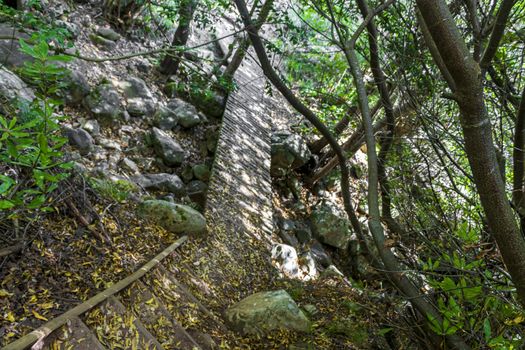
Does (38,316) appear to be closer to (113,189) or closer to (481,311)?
(113,189)

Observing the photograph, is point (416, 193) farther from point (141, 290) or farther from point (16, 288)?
point (16, 288)

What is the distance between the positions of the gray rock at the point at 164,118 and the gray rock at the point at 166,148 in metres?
0.35

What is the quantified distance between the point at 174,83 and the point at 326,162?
3.38m

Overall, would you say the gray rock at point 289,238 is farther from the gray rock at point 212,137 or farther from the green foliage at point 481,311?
the green foliage at point 481,311

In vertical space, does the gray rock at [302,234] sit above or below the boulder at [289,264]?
below

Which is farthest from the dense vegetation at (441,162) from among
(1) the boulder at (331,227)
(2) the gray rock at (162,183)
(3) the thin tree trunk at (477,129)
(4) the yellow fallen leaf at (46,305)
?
(1) the boulder at (331,227)

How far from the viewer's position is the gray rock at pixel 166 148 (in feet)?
19.2

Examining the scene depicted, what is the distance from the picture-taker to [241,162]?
6.22 meters

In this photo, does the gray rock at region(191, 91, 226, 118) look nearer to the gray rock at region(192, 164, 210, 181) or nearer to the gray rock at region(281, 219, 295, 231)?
the gray rock at region(192, 164, 210, 181)

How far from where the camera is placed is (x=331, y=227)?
23.9 feet

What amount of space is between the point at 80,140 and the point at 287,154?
3835 millimetres

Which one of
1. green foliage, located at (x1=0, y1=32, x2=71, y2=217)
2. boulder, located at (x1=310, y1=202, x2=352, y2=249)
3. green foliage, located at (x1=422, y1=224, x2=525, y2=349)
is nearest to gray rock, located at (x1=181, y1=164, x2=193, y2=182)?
boulder, located at (x1=310, y1=202, x2=352, y2=249)

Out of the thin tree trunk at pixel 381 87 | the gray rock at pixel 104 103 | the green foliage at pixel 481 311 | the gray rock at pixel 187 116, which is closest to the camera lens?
the green foliage at pixel 481 311

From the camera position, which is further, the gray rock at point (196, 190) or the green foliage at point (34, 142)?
the gray rock at point (196, 190)
